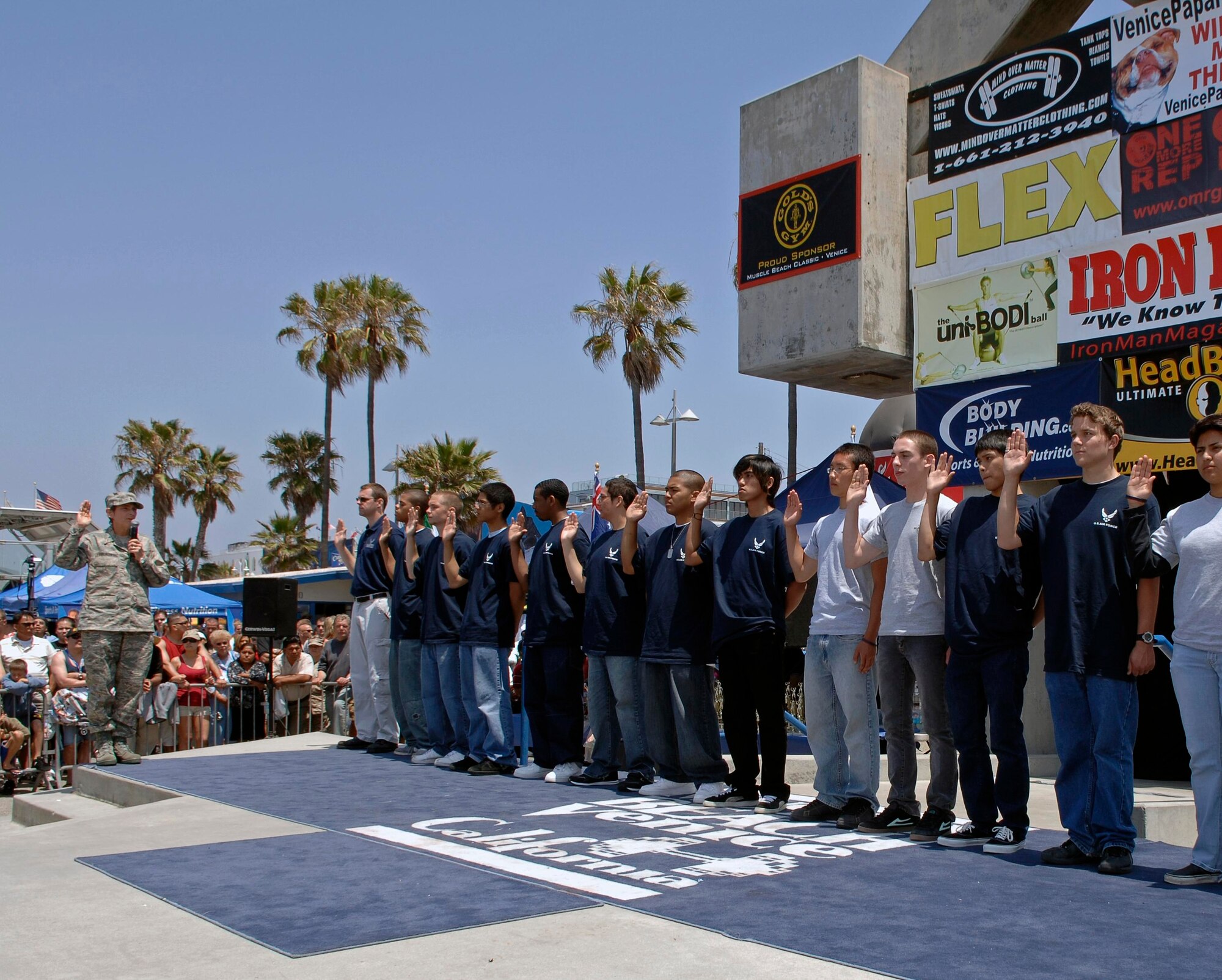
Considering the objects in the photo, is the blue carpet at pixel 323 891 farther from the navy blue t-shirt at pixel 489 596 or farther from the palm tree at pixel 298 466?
the palm tree at pixel 298 466

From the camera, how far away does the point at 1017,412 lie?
426 inches

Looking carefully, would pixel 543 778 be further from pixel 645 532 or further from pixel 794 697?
pixel 794 697

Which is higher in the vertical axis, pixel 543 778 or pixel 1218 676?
pixel 1218 676

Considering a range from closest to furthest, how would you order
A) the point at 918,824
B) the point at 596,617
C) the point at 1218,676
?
1. the point at 1218,676
2. the point at 918,824
3. the point at 596,617

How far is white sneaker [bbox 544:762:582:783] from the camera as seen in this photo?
7.41 metres

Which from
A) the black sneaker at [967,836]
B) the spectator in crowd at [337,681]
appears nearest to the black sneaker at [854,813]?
the black sneaker at [967,836]

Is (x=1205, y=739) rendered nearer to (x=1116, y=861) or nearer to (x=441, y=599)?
(x=1116, y=861)

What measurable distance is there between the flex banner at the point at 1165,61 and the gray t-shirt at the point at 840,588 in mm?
6064

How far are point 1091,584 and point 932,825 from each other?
1413mm

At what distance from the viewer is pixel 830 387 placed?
13.3 metres

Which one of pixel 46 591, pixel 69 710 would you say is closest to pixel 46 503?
pixel 46 591

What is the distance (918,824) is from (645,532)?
2682 millimetres

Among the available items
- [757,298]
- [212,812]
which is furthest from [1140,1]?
[212,812]

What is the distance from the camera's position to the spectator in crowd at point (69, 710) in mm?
11500
